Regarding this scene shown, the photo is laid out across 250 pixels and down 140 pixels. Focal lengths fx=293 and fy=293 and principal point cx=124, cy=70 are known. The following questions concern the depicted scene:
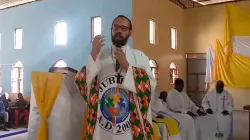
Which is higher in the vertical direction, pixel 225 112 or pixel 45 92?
pixel 45 92

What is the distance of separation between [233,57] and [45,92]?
23.0 ft

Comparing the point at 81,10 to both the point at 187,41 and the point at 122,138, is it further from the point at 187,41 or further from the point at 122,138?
the point at 122,138

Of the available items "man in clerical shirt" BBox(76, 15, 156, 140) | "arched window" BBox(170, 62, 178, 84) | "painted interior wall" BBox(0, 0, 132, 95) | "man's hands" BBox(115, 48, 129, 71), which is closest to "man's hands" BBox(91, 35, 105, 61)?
"man in clerical shirt" BBox(76, 15, 156, 140)

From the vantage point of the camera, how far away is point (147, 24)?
7.23m

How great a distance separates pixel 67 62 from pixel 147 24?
243cm

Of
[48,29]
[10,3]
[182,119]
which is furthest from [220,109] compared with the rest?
[10,3]

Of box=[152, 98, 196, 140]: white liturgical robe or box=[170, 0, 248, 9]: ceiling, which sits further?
box=[170, 0, 248, 9]: ceiling

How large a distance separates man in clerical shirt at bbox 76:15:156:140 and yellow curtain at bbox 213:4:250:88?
22.5ft

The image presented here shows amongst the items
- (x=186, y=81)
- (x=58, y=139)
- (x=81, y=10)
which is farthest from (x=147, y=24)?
(x=58, y=139)

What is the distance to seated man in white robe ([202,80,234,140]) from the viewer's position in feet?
17.0

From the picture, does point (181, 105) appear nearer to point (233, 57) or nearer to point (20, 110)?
point (233, 57)

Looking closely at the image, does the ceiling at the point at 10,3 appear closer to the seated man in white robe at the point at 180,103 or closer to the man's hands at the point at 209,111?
the seated man in white robe at the point at 180,103

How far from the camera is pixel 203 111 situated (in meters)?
5.28

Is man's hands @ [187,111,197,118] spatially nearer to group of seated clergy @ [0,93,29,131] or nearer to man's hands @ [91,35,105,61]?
man's hands @ [91,35,105,61]
